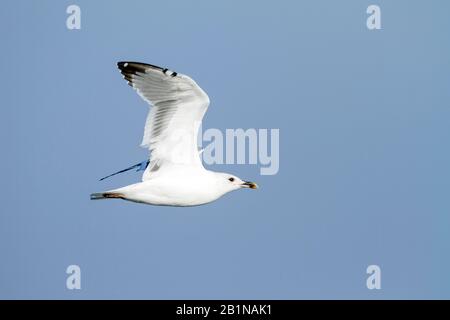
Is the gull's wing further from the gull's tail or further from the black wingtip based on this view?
the gull's tail

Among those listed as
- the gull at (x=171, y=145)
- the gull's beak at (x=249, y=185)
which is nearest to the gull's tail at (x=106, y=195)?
the gull at (x=171, y=145)

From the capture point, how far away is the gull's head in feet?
26.6

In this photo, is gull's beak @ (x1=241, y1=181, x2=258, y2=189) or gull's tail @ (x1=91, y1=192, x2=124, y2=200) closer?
gull's tail @ (x1=91, y1=192, x2=124, y2=200)

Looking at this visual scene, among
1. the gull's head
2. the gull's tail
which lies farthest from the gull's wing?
the gull's tail

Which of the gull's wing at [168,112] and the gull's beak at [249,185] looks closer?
the gull's wing at [168,112]

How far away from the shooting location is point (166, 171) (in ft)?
26.5

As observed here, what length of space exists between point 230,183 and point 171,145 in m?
0.53

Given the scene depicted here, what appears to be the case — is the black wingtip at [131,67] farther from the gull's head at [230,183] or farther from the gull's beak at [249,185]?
the gull's beak at [249,185]

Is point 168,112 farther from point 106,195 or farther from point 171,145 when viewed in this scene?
point 106,195

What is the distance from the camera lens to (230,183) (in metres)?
8.19

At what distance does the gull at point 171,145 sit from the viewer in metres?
7.84

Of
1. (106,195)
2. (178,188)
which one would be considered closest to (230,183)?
(178,188)

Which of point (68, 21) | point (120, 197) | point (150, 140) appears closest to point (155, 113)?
point (150, 140)

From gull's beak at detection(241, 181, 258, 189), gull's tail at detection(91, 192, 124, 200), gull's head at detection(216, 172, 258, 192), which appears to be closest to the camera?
gull's tail at detection(91, 192, 124, 200)
